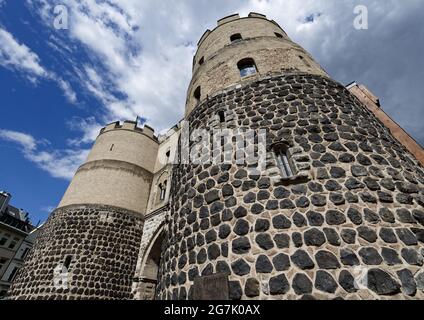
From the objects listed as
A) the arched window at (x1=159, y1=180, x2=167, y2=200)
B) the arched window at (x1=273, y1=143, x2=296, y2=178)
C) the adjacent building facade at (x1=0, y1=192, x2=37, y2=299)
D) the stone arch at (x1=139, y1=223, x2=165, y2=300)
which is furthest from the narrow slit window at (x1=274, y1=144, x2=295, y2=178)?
the adjacent building facade at (x1=0, y1=192, x2=37, y2=299)

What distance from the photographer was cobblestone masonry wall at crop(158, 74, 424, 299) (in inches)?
111

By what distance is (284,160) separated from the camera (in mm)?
4320

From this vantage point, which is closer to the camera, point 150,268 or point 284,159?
point 284,159

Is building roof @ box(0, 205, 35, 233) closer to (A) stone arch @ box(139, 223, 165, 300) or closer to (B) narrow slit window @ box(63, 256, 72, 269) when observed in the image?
(B) narrow slit window @ box(63, 256, 72, 269)

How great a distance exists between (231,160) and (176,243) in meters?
2.24

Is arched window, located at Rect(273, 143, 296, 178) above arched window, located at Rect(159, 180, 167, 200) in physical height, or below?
below

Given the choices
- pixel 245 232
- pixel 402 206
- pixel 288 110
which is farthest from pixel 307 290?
pixel 288 110

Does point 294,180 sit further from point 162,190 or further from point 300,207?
point 162,190

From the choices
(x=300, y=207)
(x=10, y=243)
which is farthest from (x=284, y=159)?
(x=10, y=243)

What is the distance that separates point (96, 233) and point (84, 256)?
1069 mm

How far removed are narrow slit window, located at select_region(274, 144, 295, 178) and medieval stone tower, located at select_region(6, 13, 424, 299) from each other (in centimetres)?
2
